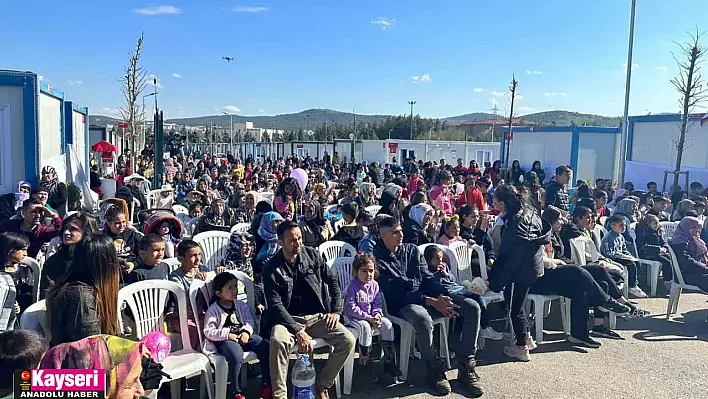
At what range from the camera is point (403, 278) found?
205 inches

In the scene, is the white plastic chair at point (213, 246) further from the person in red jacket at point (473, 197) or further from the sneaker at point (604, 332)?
the person in red jacket at point (473, 197)

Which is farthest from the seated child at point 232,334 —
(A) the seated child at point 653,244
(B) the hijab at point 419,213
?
(A) the seated child at point 653,244

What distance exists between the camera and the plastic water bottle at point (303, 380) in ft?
14.1

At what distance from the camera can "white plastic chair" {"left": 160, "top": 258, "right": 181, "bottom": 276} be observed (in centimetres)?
496

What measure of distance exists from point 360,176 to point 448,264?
10.6m

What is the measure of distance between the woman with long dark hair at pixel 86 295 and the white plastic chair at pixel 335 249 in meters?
3.00

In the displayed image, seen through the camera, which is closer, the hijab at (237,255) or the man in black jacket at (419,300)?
the man in black jacket at (419,300)

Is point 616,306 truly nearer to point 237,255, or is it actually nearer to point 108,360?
point 237,255

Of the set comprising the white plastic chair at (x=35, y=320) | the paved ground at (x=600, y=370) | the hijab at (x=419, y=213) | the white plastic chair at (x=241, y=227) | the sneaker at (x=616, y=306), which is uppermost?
the hijab at (x=419, y=213)

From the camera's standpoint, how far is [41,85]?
10.7 m

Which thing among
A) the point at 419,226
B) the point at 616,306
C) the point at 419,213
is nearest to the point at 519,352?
the point at 616,306

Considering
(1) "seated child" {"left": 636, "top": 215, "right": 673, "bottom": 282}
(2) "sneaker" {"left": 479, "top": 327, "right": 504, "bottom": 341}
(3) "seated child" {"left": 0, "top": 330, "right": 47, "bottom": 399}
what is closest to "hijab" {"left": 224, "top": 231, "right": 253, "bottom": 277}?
(2) "sneaker" {"left": 479, "top": 327, "right": 504, "bottom": 341}

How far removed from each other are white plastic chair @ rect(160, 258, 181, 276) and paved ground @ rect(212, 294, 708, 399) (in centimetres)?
120

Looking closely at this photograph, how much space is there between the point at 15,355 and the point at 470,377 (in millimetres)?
3488
